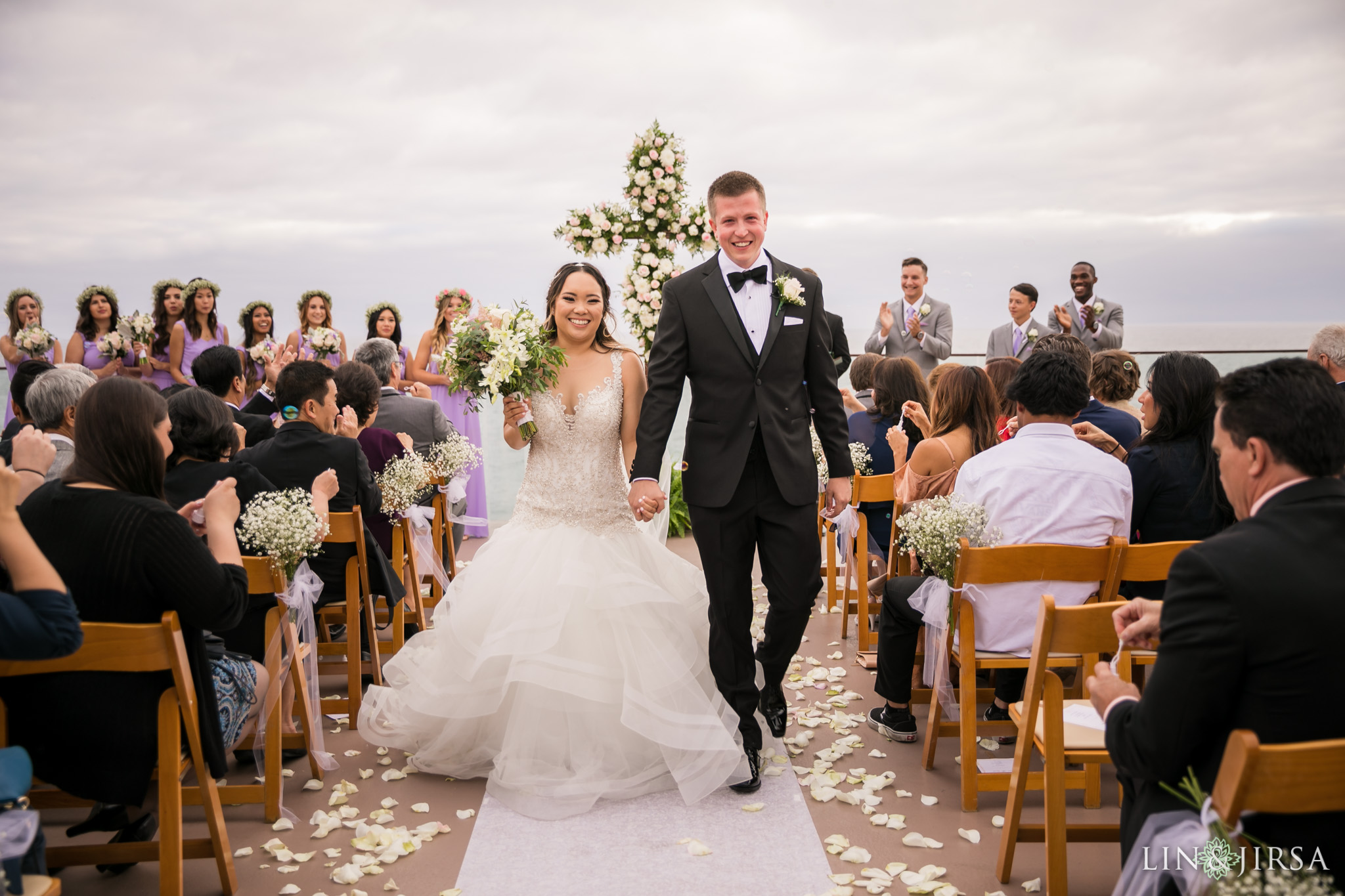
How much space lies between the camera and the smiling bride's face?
3.78 m

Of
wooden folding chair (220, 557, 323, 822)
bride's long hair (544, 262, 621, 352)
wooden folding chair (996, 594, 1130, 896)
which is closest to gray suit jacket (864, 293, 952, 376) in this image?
bride's long hair (544, 262, 621, 352)

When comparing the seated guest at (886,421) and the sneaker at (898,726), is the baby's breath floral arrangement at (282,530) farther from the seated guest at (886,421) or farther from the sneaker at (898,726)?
the seated guest at (886,421)

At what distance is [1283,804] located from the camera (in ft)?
4.41

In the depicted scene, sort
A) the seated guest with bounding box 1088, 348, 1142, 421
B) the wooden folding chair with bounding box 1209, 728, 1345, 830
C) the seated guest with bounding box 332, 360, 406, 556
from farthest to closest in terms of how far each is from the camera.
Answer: the seated guest with bounding box 332, 360, 406, 556 → the seated guest with bounding box 1088, 348, 1142, 421 → the wooden folding chair with bounding box 1209, 728, 1345, 830

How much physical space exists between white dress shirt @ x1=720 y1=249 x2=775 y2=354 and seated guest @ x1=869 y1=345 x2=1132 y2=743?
955 millimetres

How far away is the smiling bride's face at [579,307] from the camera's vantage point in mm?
3775

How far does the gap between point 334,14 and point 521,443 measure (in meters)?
8.86

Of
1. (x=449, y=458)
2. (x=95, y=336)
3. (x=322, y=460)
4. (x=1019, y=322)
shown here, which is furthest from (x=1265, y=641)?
(x=95, y=336)

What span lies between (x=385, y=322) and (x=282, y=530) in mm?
5197

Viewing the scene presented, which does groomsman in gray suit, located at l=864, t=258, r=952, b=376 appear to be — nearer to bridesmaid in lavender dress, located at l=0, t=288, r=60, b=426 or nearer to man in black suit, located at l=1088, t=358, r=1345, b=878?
man in black suit, located at l=1088, t=358, r=1345, b=878

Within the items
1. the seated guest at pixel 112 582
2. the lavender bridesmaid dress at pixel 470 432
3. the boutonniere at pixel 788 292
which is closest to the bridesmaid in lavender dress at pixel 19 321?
the lavender bridesmaid dress at pixel 470 432

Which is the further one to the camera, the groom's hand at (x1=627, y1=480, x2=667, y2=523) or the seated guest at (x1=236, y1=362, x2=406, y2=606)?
the seated guest at (x1=236, y1=362, x2=406, y2=606)

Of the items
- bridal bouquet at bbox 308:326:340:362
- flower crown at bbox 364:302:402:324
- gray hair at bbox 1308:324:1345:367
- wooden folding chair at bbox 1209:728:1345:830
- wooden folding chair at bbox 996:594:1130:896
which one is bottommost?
wooden folding chair at bbox 996:594:1130:896

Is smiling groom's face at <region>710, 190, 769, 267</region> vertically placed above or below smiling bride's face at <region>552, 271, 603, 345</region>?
above
